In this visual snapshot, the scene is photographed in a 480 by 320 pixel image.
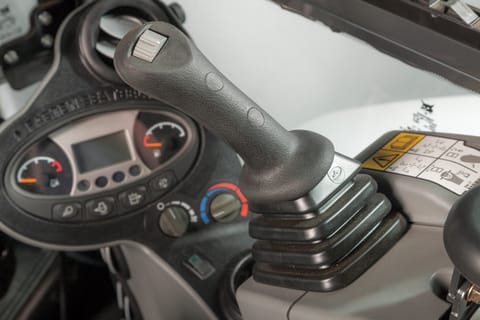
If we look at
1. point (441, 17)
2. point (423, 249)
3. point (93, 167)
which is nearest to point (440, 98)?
point (441, 17)

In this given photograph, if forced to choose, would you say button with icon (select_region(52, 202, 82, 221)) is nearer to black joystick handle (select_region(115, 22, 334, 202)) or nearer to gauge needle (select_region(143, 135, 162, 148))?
gauge needle (select_region(143, 135, 162, 148))

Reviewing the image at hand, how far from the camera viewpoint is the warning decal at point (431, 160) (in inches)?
24.2

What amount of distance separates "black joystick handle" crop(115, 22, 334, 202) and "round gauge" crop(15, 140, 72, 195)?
0.78 feet

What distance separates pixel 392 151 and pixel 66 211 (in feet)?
1.08

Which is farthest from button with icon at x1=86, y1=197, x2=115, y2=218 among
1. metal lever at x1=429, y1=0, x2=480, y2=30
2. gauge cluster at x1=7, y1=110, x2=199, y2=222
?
metal lever at x1=429, y1=0, x2=480, y2=30

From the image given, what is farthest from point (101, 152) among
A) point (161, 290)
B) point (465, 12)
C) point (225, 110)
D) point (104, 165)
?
point (465, 12)

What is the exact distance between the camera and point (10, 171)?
75cm

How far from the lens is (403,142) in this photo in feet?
2.23

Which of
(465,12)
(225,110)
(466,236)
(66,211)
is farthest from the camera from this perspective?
(66,211)

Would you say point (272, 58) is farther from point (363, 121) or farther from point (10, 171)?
point (10, 171)

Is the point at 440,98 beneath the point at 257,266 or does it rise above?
above

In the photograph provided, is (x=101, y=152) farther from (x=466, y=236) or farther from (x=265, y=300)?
(x=466, y=236)

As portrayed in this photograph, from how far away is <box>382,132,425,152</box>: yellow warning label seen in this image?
67cm

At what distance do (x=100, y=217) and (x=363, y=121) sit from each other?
299mm
